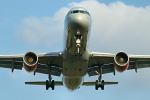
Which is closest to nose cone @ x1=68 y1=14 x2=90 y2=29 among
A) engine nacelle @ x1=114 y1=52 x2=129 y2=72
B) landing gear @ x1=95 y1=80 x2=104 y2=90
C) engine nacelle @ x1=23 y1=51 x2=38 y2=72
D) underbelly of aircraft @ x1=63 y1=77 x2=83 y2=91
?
engine nacelle @ x1=114 y1=52 x2=129 y2=72

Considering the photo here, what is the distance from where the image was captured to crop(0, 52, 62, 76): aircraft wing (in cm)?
2684

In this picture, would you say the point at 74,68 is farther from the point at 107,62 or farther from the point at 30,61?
the point at 107,62

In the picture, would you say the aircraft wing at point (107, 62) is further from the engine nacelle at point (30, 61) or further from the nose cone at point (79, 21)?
the engine nacelle at point (30, 61)

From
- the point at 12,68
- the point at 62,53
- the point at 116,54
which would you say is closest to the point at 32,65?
the point at 62,53

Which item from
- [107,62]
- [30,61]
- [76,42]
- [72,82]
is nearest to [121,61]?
[107,62]

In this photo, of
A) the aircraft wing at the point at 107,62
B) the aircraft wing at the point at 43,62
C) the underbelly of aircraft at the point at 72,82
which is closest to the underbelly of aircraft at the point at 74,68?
the underbelly of aircraft at the point at 72,82

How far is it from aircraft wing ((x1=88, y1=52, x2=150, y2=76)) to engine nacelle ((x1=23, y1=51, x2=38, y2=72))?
5.21 m

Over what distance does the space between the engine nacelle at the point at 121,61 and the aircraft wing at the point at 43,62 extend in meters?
5.17

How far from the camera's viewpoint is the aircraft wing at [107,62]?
2655cm

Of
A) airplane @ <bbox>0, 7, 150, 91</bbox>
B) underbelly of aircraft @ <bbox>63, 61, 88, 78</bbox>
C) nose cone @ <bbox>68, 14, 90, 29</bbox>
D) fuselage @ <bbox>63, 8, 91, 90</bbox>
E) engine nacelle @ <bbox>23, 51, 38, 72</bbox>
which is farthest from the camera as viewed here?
underbelly of aircraft @ <bbox>63, 61, 88, 78</bbox>

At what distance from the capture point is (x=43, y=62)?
28.9 m

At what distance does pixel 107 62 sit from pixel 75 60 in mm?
5358

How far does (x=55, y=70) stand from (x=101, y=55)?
6.73m

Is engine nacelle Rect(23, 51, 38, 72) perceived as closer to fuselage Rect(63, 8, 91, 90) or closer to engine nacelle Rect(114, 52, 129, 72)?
fuselage Rect(63, 8, 91, 90)
